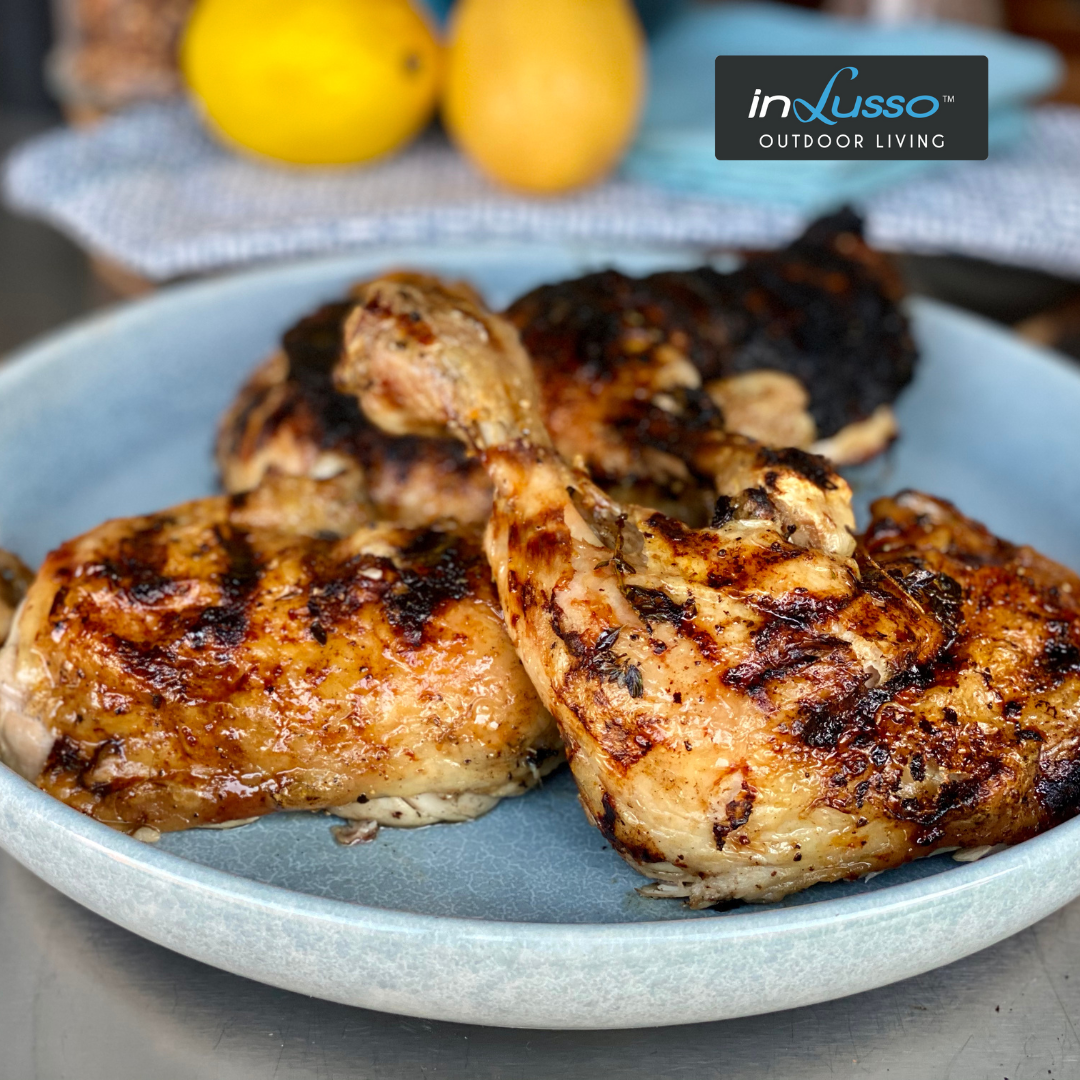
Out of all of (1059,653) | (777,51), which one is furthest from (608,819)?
(777,51)

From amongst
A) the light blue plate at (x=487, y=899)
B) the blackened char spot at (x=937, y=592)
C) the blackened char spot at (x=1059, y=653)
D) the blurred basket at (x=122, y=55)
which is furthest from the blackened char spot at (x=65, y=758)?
the blurred basket at (x=122, y=55)

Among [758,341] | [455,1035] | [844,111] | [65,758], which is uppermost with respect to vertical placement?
[844,111]

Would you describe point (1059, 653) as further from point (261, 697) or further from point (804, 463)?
point (261, 697)

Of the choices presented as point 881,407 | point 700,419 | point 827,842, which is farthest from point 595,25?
point 827,842

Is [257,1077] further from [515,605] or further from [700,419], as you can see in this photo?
[700,419]

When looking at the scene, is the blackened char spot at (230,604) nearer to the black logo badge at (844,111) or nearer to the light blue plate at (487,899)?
the light blue plate at (487,899)
